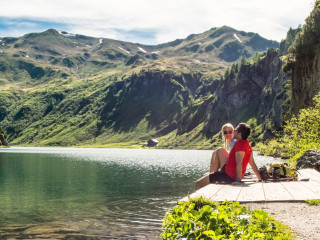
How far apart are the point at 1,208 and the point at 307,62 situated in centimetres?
8870

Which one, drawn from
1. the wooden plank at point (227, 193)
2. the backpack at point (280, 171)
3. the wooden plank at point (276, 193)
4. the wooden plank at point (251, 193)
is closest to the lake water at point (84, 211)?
the wooden plank at point (227, 193)

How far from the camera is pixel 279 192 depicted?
1700 centimetres

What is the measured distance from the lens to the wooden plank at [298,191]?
15.7 m

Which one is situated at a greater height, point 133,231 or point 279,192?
point 279,192

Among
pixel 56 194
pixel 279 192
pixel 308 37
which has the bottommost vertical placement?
pixel 56 194

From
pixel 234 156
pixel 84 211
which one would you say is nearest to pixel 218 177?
pixel 234 156

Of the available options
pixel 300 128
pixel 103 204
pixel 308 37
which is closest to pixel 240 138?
pixel 103 204

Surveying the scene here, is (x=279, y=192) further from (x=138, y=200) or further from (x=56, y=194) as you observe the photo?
(x=56, y=194)

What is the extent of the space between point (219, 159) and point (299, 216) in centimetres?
803

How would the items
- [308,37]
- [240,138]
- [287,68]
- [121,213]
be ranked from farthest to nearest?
[287,68], [308,37], [121,213], [240,138]

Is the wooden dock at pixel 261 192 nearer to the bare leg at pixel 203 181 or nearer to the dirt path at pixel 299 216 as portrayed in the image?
the dirt path at pixel 299 216

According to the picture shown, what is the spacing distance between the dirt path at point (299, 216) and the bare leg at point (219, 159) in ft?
19.4

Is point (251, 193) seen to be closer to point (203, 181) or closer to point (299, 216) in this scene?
point (299, 216)

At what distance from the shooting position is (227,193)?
636 inches
